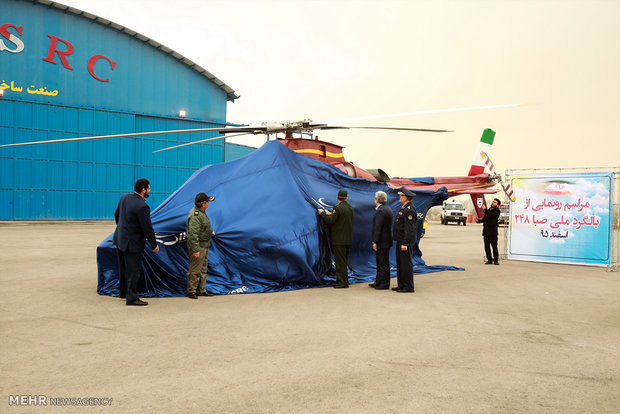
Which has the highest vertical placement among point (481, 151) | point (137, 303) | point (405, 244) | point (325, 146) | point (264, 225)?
point (481, 151)

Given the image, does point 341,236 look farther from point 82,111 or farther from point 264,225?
point 82,111

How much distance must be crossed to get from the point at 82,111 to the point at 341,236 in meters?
26.7

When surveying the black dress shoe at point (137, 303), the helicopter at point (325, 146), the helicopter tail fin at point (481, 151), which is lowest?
the black dress shoe at point (137, 303)

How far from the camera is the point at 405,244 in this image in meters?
8.70

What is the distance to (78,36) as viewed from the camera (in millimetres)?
31844

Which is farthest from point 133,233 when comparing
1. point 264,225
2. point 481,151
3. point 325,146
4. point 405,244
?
point 481,151

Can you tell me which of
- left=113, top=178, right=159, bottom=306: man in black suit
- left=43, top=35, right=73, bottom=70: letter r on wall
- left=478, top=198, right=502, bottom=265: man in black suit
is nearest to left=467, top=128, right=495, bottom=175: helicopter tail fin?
left=478, top=198, right=502, bottom=265: man in black suit

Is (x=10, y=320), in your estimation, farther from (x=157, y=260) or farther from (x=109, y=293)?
(x=157, y=260)

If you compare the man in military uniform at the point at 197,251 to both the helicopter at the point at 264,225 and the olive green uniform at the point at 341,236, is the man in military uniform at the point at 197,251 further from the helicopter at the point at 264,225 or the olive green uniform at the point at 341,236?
the olive green uniform at the point at 341,236

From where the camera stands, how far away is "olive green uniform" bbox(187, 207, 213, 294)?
311 inches

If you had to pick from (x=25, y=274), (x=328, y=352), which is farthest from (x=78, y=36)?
(x=328, y=352)

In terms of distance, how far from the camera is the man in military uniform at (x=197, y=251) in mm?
7891

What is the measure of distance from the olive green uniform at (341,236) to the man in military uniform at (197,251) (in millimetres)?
2408

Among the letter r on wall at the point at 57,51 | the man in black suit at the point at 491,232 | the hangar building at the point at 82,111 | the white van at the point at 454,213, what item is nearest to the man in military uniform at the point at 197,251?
the man in black suit at the point at 491,232
